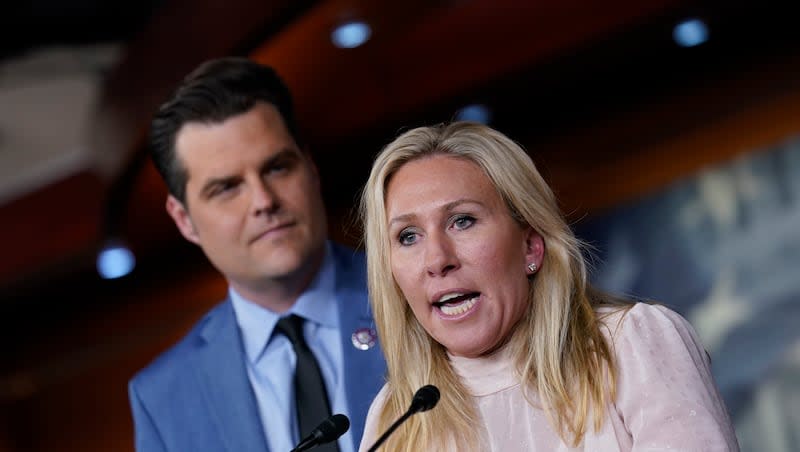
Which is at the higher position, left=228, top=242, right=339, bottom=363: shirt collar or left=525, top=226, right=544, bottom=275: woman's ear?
left=228, top=242, right=339, bottom=363: shirt collar

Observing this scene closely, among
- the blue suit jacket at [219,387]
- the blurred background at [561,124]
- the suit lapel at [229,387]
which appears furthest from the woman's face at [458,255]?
the blurred background at [561,124]

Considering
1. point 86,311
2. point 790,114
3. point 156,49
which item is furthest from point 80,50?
point 790,114

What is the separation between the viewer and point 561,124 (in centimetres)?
488

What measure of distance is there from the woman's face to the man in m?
0.30

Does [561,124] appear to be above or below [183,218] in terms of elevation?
above

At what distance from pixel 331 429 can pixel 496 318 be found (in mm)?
266

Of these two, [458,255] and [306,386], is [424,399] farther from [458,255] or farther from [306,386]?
[306,386]

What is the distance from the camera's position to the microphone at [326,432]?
63.5 inches

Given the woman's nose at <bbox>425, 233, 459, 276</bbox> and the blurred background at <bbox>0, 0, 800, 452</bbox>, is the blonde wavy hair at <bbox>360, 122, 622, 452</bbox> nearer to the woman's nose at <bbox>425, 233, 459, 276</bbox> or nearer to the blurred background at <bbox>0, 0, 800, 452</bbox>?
the woman's nose at <bbox>425, 233, 459, 276</bbox>

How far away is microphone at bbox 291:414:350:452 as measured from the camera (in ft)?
5.29

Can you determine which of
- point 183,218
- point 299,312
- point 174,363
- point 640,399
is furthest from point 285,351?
point 640,399

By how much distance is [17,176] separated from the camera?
21.6ft

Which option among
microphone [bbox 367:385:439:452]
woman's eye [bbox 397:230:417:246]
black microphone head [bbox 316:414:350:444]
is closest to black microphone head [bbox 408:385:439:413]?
microphone [bbox 367:385:439:452]

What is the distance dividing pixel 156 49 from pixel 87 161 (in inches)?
123
